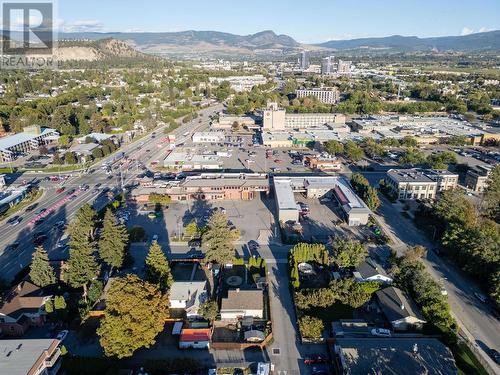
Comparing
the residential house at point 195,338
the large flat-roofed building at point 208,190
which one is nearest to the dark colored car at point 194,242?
the large flat-roofed building at point 208,190

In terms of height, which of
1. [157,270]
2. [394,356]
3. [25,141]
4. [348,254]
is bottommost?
[394,356]

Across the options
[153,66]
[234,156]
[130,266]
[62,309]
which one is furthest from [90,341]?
[153,66]

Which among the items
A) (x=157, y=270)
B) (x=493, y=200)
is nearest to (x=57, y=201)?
(x=157, y=270)

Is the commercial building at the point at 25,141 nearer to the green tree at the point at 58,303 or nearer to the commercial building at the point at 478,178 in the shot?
the green tree at the point at 58,303

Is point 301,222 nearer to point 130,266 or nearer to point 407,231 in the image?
point 407,231

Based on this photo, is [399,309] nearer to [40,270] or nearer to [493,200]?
[493,200]

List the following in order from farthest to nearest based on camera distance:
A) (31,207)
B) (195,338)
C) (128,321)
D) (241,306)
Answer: (31,207), (241,306), (195,338), (128,321)
